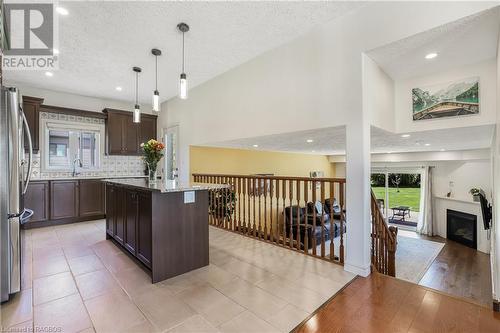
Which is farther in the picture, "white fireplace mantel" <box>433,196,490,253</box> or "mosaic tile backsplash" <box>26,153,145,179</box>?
"white fireplace mantel" <box>433,196,490,253</box>

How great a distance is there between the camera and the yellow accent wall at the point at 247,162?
17.8 feet

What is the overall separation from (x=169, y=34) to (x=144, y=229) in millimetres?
2497

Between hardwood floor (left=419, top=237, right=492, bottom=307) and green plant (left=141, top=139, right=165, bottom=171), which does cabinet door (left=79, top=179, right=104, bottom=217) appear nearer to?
green plant (left=141, top=139, right=165, bottom=171)

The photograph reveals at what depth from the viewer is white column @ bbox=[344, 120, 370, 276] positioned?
247 centimetres

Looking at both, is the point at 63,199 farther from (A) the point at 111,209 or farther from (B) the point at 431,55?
(B) the point at 431,55

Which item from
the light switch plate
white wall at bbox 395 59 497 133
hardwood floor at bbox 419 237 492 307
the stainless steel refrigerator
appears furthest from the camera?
hardwood floor at bbox 419 237 492 307

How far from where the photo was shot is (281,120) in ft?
11.1

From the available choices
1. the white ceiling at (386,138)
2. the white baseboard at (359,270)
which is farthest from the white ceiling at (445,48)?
the white baseboard at (359,270)

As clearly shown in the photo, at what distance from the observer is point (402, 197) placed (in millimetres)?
9141

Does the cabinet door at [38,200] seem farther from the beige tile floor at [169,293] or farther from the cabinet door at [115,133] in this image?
the beige tile floor at [169,293]

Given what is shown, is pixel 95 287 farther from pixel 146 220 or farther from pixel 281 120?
pixel 281 120

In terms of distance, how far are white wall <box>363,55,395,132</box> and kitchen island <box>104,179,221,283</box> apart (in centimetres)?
213

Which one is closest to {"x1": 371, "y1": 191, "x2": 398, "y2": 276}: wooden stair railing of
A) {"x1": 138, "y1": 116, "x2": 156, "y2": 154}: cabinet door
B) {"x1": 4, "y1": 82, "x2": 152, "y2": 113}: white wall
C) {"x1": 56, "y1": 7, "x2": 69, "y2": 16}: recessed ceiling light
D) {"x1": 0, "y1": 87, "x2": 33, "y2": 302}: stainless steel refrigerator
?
{"x1": 0, "y1": 87, "x2": 33, "y2": 302}: stainless steel refrigerator

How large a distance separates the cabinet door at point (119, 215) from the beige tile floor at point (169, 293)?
205 mm
